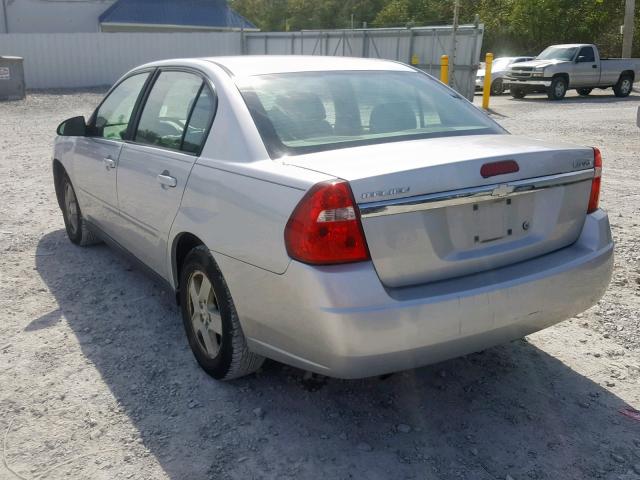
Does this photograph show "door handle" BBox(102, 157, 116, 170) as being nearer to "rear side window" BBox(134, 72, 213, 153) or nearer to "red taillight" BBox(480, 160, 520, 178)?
"rear side window" BBox(134, 72, 213, 153)

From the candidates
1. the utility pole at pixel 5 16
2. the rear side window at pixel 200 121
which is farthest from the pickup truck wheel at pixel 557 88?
the utility pole at pixel 5 16

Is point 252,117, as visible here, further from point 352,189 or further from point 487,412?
point 487,412

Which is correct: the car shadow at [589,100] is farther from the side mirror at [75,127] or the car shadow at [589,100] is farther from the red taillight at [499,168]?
the red taillight at [499,168]

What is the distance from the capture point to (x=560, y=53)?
925 inches

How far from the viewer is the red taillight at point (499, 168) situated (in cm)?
283

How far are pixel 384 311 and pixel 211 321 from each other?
3.89 ft

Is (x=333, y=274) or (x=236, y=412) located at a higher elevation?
(x=333, y=274)

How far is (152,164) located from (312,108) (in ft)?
3.53

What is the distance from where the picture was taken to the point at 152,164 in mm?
3881

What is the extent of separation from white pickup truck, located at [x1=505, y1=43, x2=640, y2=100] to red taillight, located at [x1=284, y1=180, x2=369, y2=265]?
2175 centimetres

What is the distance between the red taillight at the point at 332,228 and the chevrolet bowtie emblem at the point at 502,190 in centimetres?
64

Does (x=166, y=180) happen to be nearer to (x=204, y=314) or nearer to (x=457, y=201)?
(x=204, y=314)

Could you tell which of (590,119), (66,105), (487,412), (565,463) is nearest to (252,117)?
(487,412)

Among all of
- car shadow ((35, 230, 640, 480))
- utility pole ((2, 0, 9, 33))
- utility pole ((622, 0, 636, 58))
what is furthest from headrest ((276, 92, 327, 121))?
utility pole ((2, 0, 9, 33))
